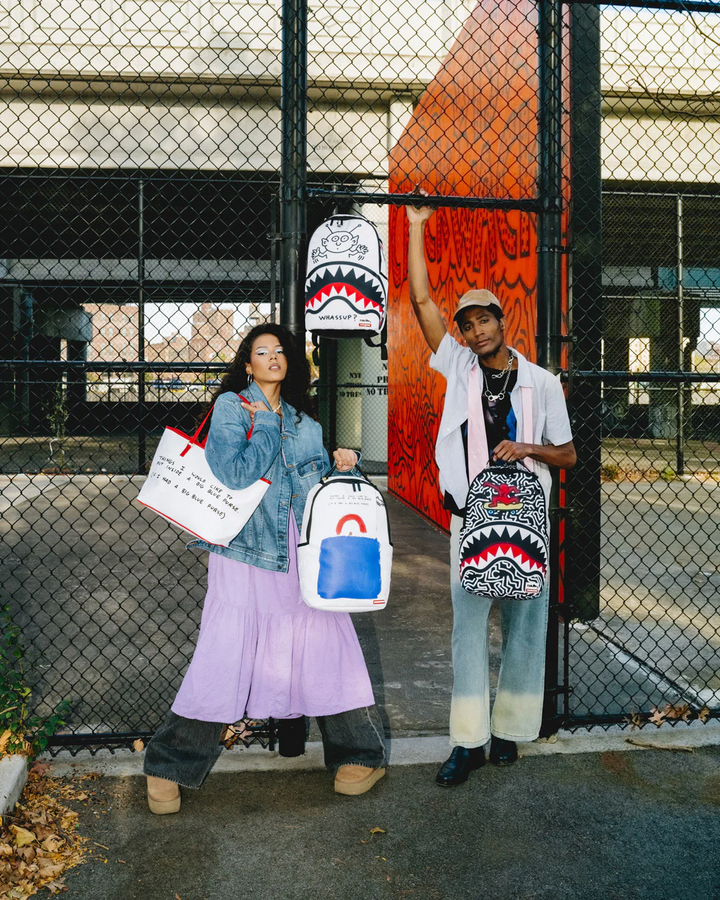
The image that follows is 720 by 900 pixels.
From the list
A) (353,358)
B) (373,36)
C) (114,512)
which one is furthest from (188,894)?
(353,358)

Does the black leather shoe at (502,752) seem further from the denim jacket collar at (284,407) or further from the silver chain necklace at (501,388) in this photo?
the denim jacket collar at (284,407)

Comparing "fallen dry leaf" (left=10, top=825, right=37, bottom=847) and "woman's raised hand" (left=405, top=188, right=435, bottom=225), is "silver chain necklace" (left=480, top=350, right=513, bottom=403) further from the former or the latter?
"fallen dry leaf" (left=10, top=825, right=37, bottom=847)

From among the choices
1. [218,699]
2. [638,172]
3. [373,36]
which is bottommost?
[218,699]

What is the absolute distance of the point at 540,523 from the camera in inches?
109

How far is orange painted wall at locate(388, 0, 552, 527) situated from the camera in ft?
18.2

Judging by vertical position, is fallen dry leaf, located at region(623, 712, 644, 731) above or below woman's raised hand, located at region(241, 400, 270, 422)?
below

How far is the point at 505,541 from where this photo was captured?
2.72 metres

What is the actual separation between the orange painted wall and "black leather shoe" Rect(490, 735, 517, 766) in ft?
9.65

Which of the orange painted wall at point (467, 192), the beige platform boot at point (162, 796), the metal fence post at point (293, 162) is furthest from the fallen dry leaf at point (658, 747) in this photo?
the orange painted wall at point (467, 192)

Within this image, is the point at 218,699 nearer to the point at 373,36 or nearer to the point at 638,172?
the point at 373,36

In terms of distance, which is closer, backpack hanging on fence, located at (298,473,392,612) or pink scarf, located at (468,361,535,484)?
backpack hanging on fence, located at (298,473,392,612)

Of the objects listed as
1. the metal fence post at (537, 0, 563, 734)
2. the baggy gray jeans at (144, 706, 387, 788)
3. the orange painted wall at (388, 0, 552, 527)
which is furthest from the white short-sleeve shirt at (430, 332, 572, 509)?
the orange painted wall at (388, 0, 552, 527)

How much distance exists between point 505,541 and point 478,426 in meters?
0.48

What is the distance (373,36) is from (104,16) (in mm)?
4039
